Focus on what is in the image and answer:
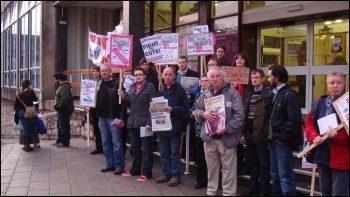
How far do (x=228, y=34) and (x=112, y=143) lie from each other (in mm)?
4529

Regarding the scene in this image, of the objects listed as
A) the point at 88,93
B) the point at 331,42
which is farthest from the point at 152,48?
the point at 331,42

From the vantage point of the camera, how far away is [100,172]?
8.18 metres

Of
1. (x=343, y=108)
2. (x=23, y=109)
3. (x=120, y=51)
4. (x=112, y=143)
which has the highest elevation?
(x=120, y=51)

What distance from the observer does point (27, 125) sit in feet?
36.1

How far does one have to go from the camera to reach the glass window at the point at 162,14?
13570 millimetres

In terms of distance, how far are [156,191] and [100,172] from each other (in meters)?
1.80

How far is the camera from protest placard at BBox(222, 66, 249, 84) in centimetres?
685

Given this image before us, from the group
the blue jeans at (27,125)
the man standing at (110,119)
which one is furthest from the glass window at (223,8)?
the blue jeans at (27,125)

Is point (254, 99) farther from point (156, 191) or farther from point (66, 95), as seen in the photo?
point (66, 95)

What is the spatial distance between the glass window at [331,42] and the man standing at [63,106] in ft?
20.0

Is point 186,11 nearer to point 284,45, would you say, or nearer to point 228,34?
point 228,34

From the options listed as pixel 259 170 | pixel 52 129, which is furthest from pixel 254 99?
pixel 52 129

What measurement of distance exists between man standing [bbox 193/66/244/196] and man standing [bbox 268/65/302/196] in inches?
19.9

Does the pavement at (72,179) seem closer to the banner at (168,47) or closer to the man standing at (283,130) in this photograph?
the man standing at (283,130)
